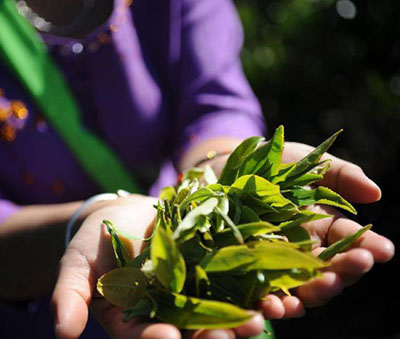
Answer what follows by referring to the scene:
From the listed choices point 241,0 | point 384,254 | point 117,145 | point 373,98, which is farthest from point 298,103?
point 384,254

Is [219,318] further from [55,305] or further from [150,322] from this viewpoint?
[55,305]

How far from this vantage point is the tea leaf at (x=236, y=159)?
0.93 meters

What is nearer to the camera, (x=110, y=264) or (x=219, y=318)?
(x=219, y=318)

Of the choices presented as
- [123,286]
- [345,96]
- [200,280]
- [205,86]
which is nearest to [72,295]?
[123,286]

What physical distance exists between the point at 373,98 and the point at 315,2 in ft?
1.48

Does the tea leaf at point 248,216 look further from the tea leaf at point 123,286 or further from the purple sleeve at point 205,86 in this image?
the purple sleeve at point 205,86

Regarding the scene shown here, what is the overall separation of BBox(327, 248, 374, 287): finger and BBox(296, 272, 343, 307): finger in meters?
0.01

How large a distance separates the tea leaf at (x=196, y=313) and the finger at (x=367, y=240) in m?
0.21

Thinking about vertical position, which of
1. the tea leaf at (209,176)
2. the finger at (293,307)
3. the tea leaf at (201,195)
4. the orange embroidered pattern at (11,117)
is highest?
the orange embroidered pattern at (11,117)

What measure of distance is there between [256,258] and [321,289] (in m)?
0.10

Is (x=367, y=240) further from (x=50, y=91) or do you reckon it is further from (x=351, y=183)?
(x=50, y=91)

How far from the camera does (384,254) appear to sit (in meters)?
0.76

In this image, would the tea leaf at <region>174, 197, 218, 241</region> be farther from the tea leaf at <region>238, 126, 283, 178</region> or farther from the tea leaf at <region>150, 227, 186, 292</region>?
the tea leaf at <region>238, 126, 283, 178</region>

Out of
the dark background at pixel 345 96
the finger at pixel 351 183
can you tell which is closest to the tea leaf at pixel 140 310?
the finger at pixel 351 183
